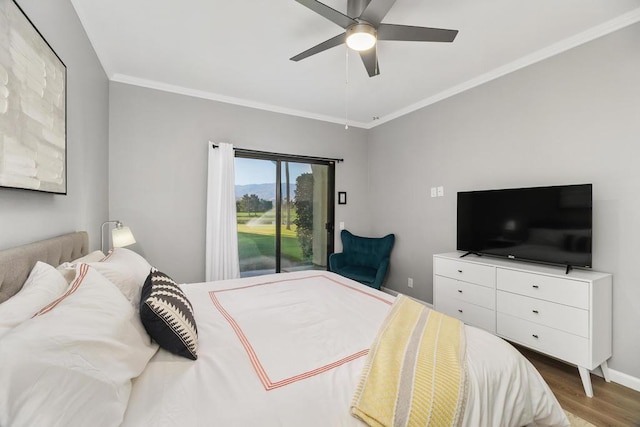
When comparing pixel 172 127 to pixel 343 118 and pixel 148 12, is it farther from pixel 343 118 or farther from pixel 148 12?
pixel 343 118

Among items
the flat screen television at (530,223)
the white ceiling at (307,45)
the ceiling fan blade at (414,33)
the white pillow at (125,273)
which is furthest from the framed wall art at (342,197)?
the white pillow at (125,273)

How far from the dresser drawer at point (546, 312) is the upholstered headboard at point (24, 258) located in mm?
3029

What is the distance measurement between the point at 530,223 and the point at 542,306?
2.29 feet

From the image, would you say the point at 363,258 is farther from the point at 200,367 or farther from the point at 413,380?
the point at 200,367

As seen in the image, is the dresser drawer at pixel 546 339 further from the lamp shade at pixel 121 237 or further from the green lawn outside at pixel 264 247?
the lamp shade at pixel 121 237

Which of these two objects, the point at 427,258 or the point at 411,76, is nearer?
the point at 411,76

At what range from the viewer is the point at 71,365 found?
715 millimetres

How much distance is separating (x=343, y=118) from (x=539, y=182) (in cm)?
265

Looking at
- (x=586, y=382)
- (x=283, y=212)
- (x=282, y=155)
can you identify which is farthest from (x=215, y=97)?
(x=586, y=382)

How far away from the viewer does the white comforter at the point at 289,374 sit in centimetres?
88

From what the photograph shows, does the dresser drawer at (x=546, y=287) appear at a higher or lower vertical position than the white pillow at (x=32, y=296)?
lower

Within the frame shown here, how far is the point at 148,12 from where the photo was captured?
1.99m

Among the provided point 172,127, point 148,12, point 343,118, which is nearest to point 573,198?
point 343,118

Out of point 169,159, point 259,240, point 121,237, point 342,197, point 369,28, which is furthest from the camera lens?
point 342,197
